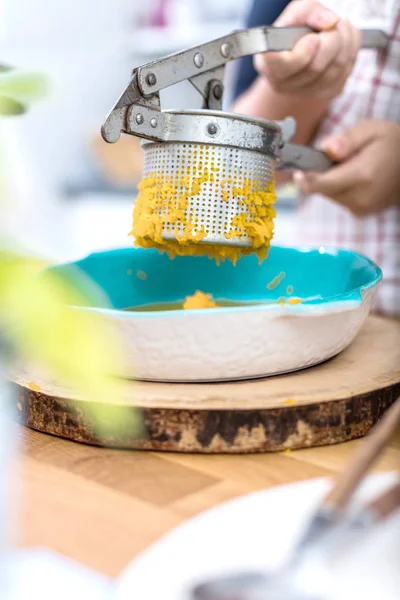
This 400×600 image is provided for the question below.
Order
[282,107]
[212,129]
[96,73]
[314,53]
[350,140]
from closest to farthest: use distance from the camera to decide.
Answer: [212,129] < [314,53] < [350,140] < [282,107] < [96,73]

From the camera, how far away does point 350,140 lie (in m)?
0.86

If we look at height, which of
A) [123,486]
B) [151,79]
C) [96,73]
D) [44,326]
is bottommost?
[123,486]

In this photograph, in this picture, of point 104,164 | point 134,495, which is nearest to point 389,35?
point 134,495

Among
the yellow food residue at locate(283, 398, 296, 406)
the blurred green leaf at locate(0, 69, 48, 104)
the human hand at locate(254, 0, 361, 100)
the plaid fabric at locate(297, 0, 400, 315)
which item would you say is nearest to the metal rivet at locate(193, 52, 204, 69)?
the human hand at locate(254, 0, 361, 100)

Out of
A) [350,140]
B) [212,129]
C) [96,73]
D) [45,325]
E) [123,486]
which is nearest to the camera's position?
[45,325]

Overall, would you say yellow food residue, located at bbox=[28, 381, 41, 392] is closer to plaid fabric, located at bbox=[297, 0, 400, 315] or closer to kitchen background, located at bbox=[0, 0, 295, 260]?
plaid fabric, located at bbox=[297, 0, 400, 315]

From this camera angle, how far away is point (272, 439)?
0.48 metres

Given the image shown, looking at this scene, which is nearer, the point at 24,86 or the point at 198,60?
the point at 24,86

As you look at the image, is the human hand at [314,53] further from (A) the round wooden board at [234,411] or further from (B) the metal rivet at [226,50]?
(A) the round wooden board at [234,411]

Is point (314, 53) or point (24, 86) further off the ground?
point (314, 53)

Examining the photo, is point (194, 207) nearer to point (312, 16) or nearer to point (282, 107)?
point (312, 16)

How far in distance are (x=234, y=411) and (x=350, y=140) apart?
1.61 ft

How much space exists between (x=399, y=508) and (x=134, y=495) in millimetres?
171

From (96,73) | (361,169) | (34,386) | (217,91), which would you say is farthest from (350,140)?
(96,73)
